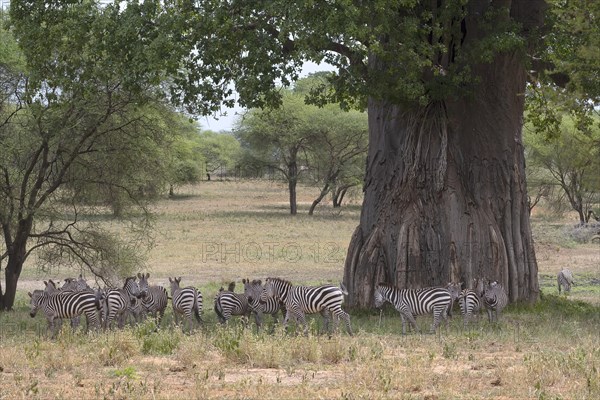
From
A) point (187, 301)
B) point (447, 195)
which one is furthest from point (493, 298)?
point (187, 301)

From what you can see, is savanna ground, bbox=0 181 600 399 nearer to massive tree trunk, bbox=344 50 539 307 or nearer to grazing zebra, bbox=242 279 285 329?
massive tree trunk, bbox=344 50 539 307

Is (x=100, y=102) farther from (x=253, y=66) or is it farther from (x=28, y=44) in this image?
(x=253, y=66)

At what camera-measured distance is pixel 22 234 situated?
80.3 feet

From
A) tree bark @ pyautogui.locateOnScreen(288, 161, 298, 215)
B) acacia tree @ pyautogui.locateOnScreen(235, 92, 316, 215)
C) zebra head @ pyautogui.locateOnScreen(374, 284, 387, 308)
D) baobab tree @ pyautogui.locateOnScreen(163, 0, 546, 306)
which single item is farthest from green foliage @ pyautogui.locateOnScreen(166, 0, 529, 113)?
tree bark @ pyautogui.locateOnScreen(288, 161, 298, 215)

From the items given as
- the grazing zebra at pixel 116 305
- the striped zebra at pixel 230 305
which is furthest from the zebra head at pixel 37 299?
the striped zebra at pixel 230 305

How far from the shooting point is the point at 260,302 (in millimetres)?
17250

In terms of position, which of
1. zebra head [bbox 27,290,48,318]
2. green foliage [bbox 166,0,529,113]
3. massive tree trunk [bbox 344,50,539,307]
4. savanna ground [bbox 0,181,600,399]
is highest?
green foliage [bbox 166,0,529,113]

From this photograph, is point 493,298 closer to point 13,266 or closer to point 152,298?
point 152,298

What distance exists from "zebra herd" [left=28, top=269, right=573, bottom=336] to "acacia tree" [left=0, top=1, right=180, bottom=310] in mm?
4446

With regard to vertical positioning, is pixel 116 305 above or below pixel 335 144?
below

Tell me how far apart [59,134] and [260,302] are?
28.4 feet

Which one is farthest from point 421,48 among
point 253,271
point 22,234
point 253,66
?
point 253,271

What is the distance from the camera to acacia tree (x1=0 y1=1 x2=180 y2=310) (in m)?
19.4

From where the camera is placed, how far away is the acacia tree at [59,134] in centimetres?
1944
